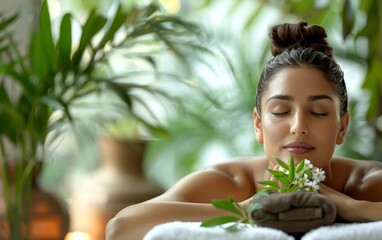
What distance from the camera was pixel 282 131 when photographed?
1326 mm

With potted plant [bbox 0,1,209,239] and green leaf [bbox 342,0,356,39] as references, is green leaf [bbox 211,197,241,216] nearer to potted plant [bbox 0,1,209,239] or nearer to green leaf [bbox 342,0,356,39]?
potted plant [bbox 0,1,209,239]

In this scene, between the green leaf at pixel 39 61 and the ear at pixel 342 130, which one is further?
the green leaf at pixel 39 61

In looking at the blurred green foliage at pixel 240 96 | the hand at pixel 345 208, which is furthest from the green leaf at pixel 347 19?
the hand at pixel 345 208

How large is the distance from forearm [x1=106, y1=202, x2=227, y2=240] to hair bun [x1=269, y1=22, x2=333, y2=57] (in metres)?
0.36

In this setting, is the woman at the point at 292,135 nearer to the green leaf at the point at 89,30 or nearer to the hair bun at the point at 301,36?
the hair bun at the point at 301,36

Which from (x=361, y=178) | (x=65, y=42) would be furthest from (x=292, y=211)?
(x=65, y=42)

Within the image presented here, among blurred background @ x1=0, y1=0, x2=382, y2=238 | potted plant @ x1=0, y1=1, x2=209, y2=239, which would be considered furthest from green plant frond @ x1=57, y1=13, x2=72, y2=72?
blurred background @ x1=0, y1=0, x2=382, y2=238

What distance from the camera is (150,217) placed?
1299mm

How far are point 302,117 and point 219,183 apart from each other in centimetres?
26

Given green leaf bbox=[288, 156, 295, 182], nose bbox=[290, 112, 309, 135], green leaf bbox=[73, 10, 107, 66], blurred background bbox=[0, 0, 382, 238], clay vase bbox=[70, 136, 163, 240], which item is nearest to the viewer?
green leaf bbox=[288, 156, 295, 182]

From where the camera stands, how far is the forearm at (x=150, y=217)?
1283 millimetres

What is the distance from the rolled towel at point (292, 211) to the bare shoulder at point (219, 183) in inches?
13.2

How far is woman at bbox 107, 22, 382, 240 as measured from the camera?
129 centimetres

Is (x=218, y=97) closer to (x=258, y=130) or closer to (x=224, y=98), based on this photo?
(x=224, y=98)
